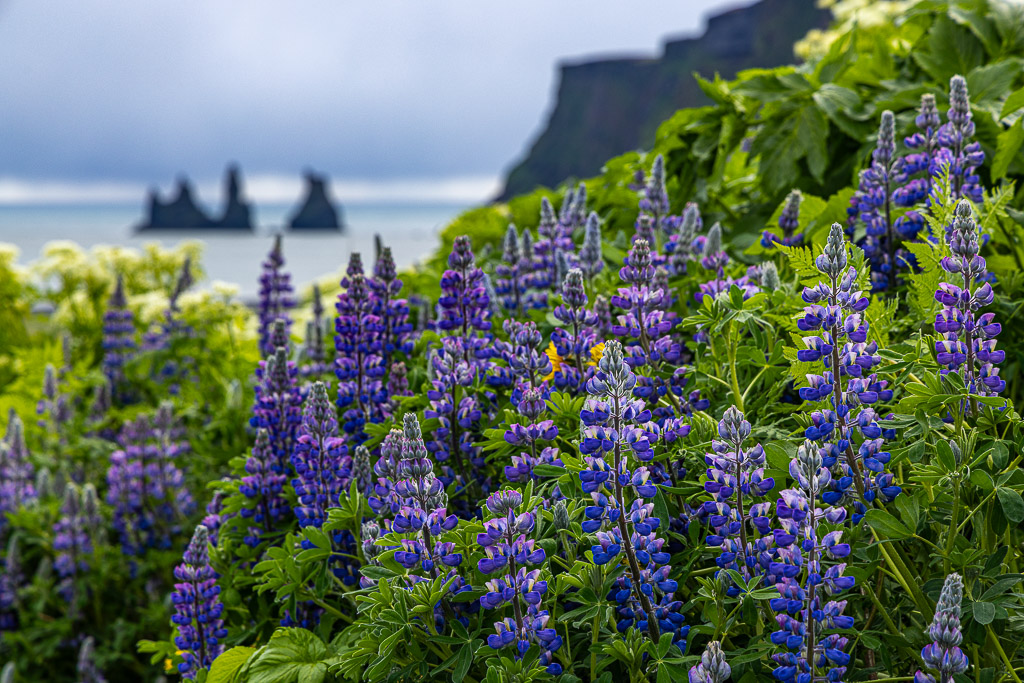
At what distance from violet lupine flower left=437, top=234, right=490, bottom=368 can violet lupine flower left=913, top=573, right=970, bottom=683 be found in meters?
1.18

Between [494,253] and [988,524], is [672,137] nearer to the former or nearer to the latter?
[494,253]

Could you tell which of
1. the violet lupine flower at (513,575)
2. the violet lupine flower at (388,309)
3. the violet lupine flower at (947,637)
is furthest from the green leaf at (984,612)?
the violet lupine flower at (388,309)

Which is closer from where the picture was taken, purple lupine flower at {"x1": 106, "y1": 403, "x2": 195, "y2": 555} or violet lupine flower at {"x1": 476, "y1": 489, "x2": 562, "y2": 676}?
violet lupine flower at {"x1": 476, "y1": 489, "x2": 562, "y2": 676}

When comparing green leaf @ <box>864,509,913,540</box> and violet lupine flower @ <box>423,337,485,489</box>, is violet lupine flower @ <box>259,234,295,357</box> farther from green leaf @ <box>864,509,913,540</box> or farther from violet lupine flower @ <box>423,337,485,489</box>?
green leaf @ <box>864,509,913,540</box>

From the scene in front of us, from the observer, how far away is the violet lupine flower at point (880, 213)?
2.30 m

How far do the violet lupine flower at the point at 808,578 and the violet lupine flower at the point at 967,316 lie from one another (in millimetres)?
402

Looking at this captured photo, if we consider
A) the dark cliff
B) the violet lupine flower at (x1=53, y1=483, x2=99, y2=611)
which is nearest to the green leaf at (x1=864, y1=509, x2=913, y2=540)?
the violet lupine flower at (x1=53, y1=483, x2=99, y2=611)

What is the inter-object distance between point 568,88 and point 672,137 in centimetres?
8844

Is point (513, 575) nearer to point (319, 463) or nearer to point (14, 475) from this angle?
point (319, 463)

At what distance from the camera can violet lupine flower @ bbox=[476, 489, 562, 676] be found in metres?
1.46

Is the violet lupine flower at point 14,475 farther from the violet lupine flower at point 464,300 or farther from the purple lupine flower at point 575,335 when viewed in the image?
the purple lupine flower at point 575,335

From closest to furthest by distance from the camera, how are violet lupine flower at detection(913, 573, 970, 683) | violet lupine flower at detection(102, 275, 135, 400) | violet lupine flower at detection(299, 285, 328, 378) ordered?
violet lupine flower at detection(913, 573, 970, 683), violet lupine flower at detection(299, 285, 328, 378), violet lupine flower at detection(102, 275, 135, 400)

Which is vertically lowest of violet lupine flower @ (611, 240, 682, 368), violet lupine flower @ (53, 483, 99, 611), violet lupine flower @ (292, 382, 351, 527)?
violet lupine flower @ (53, 483, 99, 611)

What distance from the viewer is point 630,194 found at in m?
3.36
